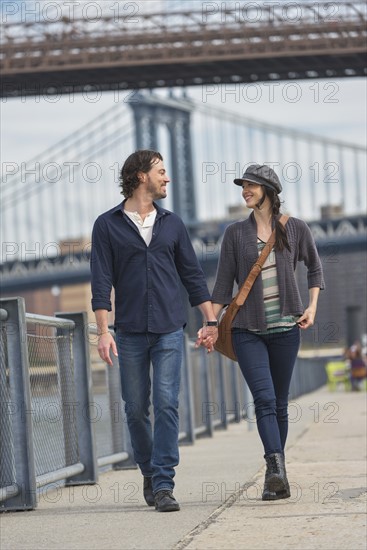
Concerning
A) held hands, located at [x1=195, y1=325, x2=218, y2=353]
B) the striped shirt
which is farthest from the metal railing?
the striped shirt

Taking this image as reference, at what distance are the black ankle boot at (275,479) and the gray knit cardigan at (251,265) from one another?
478mm

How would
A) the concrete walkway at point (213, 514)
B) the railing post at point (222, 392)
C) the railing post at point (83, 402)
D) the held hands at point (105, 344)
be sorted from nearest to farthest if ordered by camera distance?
the concrete walkway at point (213, 514)
the held hands at point (105, 344)
the railing post at point (83, 402)
the railing post at point (222, 392)

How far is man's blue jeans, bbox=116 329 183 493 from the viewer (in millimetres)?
5609

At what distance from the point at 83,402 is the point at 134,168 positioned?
1812mm

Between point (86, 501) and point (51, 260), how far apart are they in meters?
51.5

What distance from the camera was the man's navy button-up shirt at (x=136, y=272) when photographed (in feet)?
18.2

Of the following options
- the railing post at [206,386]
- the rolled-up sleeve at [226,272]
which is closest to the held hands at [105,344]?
the rolled-up sleeve at [226,272]

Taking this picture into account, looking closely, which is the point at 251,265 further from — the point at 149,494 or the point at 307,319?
the point at 149,494

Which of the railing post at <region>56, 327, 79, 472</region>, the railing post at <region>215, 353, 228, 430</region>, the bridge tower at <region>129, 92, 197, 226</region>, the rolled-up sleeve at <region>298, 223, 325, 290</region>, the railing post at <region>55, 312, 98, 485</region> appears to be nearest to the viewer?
the rolled-up sleeve at <region>298, 223, 325, 290</region>

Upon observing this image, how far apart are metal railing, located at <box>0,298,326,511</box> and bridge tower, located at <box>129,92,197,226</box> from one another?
58145mm

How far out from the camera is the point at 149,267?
5562 mm

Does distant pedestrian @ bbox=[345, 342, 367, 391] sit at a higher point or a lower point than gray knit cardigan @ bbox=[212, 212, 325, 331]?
lower

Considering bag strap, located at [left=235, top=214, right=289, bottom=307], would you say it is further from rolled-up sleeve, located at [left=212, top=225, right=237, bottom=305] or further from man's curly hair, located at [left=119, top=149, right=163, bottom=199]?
man's curly hair, located at [left=119, top=149, right=163, bottom=199]

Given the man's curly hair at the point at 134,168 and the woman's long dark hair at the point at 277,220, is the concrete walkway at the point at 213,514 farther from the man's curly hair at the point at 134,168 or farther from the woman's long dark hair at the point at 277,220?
the man's curly hair at the point at 134,168
